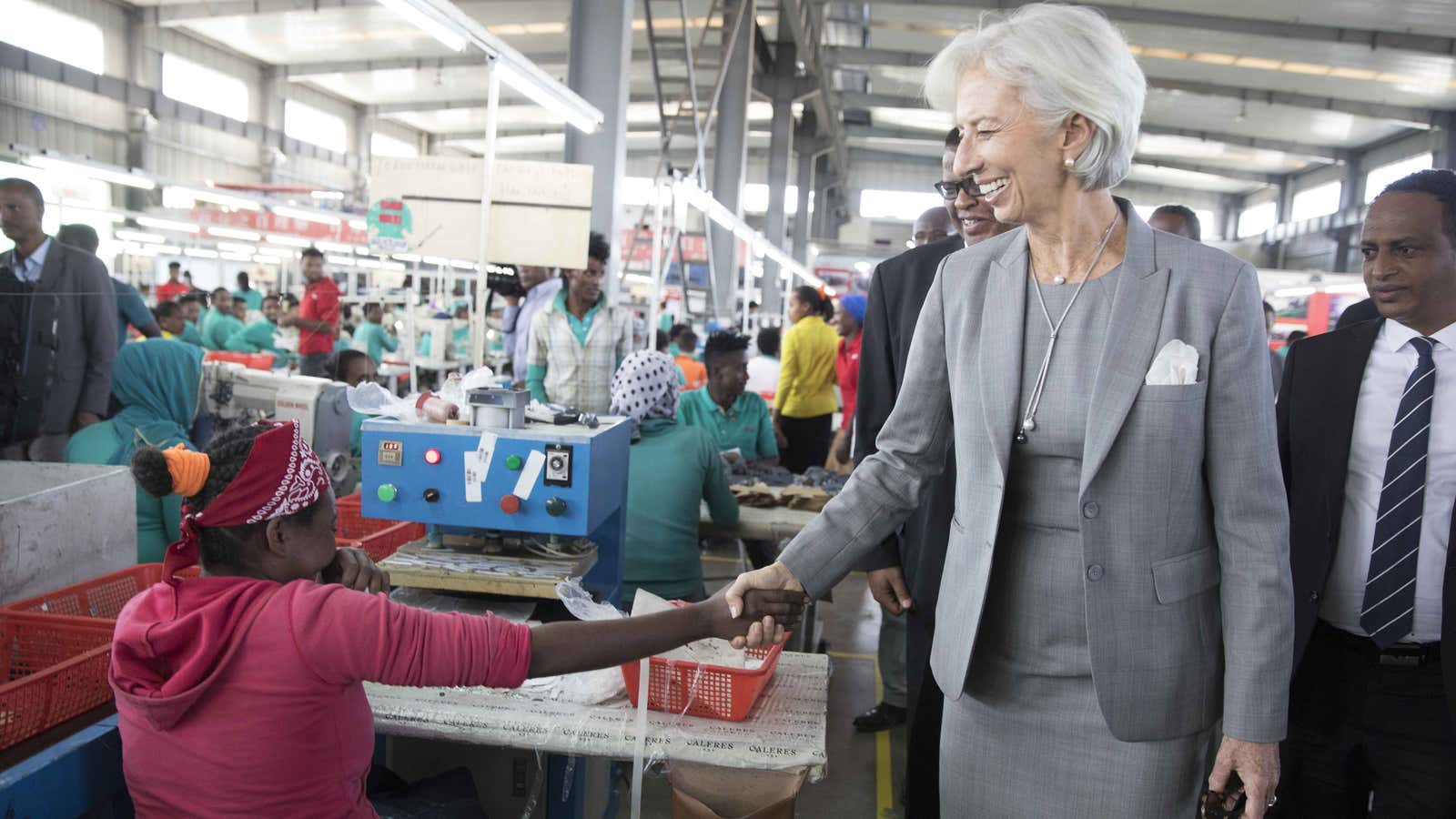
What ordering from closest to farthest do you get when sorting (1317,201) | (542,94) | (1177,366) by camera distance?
1. (1177,366)
2. (542,94)
3. (1317,201)

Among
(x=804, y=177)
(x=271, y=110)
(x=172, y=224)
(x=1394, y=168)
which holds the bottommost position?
(x=172, y=224)

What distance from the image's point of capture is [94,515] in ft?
7.53

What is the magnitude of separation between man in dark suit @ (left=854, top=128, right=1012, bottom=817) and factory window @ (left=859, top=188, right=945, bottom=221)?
1057 inches

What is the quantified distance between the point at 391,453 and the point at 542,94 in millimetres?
2670

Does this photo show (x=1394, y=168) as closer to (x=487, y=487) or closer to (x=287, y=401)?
(x=287, y=401)

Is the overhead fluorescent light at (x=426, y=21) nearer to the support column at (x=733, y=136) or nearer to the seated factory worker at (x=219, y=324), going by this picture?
the support column at (x=733, y=136)

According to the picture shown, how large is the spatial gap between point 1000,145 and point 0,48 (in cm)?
1587

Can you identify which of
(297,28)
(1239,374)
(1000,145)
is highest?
(297,28)

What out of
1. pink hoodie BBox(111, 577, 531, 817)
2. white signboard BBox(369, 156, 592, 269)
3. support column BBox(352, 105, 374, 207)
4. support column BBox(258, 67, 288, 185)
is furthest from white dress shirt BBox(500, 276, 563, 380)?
support column BBox(352, 105, 374, 207)

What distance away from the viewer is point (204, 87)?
1859 cm

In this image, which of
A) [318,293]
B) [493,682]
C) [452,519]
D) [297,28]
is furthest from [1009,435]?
[297,28]

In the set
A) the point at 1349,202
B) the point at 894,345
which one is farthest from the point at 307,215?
the point at 1349,202

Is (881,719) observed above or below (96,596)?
below

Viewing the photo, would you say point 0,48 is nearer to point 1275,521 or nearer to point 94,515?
point 94,515
